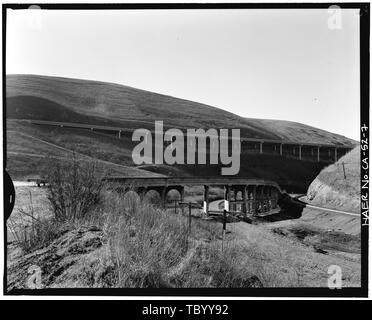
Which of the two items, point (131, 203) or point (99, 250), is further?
point (131, 203)

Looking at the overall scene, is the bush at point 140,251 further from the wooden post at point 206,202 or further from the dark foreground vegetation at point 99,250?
the wooden post at point 206,202

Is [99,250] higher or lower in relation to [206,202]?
higher

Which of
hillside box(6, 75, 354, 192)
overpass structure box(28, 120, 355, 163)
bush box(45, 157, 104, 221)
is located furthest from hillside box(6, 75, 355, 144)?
bush box(45, 157, 104, 221)

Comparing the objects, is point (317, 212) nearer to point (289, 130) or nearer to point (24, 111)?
point (24, 111)

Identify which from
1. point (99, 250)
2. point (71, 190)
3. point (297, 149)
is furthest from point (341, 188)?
point (297, 149)

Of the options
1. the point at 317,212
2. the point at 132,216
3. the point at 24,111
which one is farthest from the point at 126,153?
the point at 132,216

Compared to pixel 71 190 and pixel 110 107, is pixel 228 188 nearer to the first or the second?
pixel 71 190

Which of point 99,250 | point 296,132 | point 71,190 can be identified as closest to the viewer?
point 99,250

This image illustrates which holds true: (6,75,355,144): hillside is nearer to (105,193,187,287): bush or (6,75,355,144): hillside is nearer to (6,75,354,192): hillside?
(6,75,354,192): hillside
